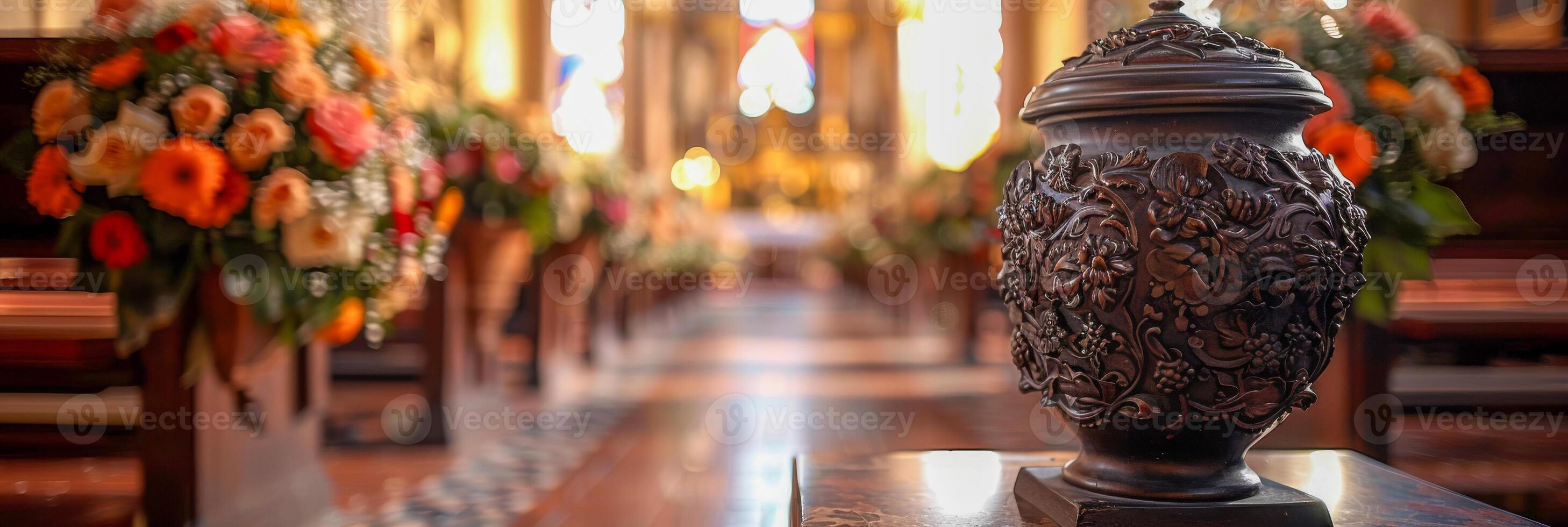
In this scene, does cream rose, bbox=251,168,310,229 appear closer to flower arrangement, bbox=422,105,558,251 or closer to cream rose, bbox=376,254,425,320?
cream rose, bbox=376,254,425,320

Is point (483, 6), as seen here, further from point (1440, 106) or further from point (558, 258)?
point (1440, 106)

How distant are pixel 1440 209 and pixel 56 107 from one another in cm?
266

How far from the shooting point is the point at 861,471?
69.0 inches

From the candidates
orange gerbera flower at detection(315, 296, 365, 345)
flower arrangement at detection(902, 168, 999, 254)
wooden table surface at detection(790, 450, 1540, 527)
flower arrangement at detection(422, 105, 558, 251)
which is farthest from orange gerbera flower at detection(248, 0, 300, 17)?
flower arrangement at detection(902, 168, 999, 254)

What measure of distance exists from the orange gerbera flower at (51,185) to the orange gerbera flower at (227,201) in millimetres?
196

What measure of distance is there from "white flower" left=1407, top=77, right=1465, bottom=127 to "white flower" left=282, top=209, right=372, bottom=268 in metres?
2.16

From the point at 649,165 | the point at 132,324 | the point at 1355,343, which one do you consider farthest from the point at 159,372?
the point at 649,165

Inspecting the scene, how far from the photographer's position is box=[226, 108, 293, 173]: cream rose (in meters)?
1.94

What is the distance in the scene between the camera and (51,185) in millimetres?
1879

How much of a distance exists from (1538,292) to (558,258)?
12.4 ft

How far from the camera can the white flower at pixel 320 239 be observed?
6.61ft

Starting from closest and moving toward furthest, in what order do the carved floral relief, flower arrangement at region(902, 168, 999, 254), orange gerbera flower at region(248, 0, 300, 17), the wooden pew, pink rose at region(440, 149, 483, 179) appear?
the carved floral relief → the wooden pew → orange gerbera flower at region(248, 0, 300, 17) → pink rose at region(440, 149, 483, 179) → flower arrangement at region(902, 168, 999, 254)

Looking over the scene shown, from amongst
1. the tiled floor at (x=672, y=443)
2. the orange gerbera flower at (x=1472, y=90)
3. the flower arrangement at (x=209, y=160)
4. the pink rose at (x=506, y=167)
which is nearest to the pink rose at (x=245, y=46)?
the flower arrangement at (x=209, y=160)

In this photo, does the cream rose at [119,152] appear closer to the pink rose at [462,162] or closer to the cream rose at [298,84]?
the cream rose at [298,84]
